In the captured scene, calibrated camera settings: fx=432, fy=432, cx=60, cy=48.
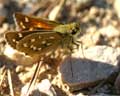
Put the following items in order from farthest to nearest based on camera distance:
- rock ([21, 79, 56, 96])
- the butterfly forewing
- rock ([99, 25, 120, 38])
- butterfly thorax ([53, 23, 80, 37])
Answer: rock ([99, 25, 120, 38])
butterfly thorax ([53, 23, 80, 37])
the butterfly forewing
rock ([21, 79, 56, 96])

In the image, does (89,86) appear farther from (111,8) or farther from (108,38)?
(111,8)

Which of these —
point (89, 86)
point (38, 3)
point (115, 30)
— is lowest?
point (89, 86)

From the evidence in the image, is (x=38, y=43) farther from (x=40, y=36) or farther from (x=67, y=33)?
(x=67, y=33)

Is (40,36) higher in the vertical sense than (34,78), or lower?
higher

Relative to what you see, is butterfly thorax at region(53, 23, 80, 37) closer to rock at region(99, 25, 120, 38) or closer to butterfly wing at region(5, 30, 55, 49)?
butterfly wing at region(5, 30, 55, 49)

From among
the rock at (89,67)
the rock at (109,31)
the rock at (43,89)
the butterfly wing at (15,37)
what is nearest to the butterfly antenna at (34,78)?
the rock at (43,89)

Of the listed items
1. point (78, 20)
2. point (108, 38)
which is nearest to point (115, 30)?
point (108, 38)

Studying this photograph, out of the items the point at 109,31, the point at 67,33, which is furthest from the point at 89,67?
the point at 109,31

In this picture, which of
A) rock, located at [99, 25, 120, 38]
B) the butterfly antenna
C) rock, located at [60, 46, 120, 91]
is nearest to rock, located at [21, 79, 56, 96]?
the butterfly antenna
